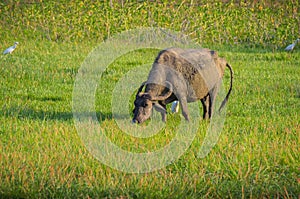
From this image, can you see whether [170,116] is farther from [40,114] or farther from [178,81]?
[40,114]

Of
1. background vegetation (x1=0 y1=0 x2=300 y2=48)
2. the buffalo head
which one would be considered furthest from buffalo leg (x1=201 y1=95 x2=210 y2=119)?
background vegetation (x1=0 y1=0 x2=300 y2=48)

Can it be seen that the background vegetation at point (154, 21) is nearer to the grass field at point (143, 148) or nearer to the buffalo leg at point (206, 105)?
the grass field at point (143, 148)

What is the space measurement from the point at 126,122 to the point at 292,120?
7.52 ft

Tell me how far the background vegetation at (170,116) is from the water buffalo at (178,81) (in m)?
0.43

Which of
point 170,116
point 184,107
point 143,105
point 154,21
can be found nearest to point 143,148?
point 143,105

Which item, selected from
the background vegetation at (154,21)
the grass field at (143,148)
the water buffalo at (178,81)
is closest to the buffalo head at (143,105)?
the water buffalo at (178,81)

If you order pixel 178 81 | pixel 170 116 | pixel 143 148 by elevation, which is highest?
pixel 178 81

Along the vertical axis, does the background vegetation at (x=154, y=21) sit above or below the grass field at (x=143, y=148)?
above

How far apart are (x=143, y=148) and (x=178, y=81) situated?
1.65m

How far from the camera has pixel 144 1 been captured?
19297 mm

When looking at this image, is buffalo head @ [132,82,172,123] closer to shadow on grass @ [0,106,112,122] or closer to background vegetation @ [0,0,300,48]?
shadow on grass @ [0,106,112,122]

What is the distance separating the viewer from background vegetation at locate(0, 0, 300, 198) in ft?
20.6

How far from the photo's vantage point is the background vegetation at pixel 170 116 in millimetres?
6285

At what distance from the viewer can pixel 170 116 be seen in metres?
9.52
